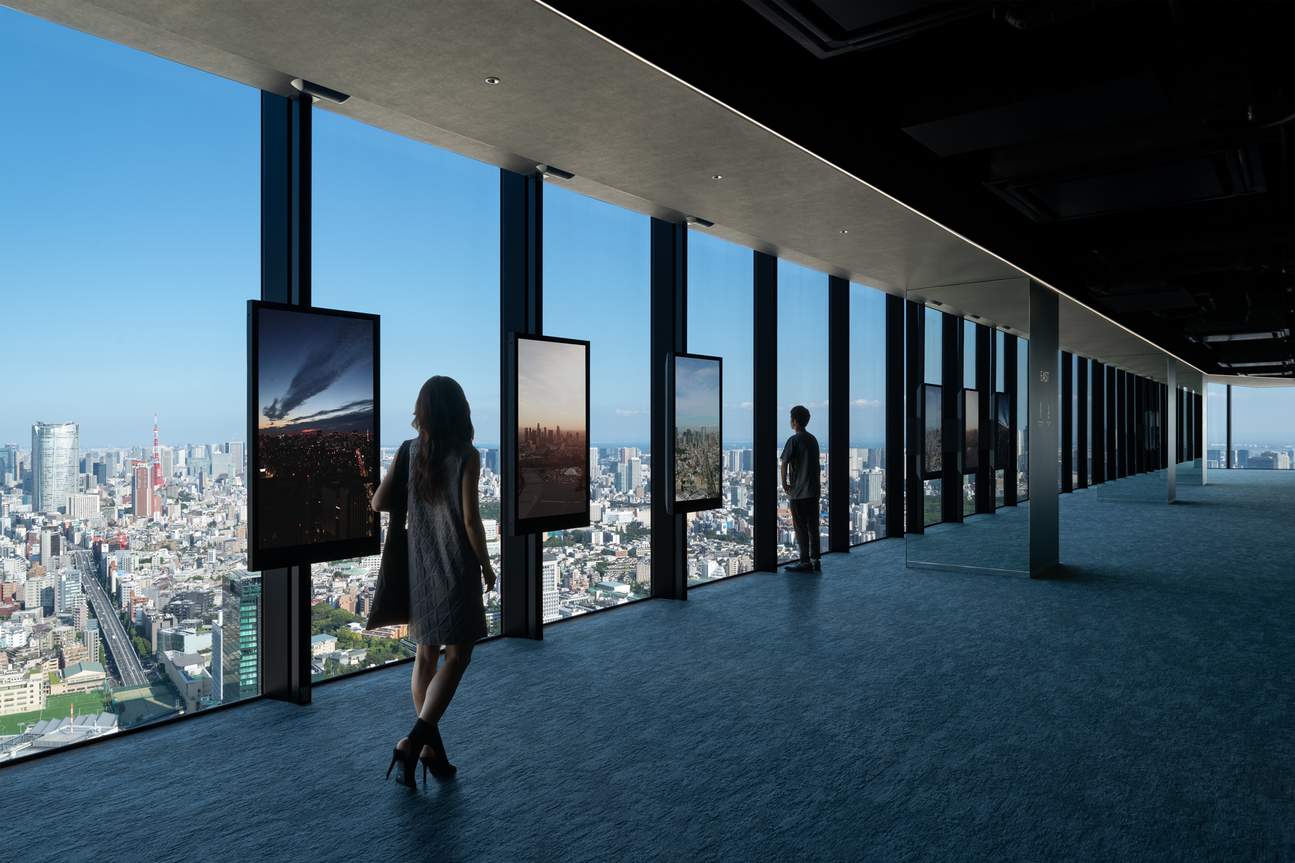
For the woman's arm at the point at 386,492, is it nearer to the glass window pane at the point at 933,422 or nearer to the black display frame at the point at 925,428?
the glass window pane at the point at 933,422

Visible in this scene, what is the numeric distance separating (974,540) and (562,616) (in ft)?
16.8

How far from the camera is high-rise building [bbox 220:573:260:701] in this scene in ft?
15.3

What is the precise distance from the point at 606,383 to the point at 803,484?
2942 mm

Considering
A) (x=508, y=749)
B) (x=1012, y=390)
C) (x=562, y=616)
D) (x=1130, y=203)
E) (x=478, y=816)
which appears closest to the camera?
(x=478, y=816)

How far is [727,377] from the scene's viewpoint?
8.58 metres

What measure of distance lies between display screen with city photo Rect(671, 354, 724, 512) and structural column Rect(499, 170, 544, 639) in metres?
1.69

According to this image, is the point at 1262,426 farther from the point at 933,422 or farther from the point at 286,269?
the point at 286,269

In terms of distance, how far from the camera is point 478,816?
321 centimetres

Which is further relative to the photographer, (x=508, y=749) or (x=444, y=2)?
(x=508, y=749)

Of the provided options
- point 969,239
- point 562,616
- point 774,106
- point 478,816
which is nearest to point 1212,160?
point 969,239

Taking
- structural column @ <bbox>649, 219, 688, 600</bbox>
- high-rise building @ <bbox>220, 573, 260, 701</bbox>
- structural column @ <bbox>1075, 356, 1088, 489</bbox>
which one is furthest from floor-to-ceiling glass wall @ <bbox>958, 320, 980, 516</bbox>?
structural column @ <bbox>1075, 356, 1088, 489</bbox>

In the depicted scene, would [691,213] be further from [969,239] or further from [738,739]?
[738,739]

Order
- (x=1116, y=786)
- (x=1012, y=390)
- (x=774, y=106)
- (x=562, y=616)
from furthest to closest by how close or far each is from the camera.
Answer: (x=1012, y=390)
(x=562, y=616)
(x=774, y=106)
(x=1116, y=786)

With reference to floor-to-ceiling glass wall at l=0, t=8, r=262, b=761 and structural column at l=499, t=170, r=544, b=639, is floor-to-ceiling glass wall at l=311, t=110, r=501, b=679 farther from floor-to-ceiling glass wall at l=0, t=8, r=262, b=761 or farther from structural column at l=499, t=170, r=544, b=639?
floor-to-ceiling glass wall at l=0, t=8, r=262, b=761
